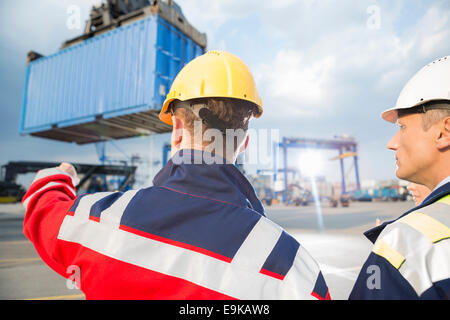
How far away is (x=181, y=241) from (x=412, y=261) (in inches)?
27.4

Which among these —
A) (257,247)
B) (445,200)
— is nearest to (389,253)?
(445,200)

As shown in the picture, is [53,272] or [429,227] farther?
[53,272]

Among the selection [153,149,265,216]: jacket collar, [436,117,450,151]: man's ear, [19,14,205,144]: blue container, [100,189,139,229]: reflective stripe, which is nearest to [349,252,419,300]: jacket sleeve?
[153,149,265,216]: jacket collar

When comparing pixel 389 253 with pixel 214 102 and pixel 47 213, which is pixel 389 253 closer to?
pixel 214 102

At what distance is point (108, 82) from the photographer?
A: 9.55m

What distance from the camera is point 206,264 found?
77 centimetres

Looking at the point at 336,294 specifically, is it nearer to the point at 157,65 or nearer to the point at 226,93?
the point at 226,93

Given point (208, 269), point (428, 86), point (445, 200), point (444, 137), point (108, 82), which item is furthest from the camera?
point (108, 82)

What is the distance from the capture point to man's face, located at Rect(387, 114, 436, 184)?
1.06 metres

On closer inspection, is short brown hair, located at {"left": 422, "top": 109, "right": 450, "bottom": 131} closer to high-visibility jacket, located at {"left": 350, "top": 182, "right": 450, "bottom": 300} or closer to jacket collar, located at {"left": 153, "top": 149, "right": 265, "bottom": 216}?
high-visibility jacket, located at {"left": 350, "top": 182, "right": 450, "bottom": 300}

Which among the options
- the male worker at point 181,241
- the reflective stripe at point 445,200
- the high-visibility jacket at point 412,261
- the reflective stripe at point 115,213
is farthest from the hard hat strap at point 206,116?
the reflective stripe at point 445,200

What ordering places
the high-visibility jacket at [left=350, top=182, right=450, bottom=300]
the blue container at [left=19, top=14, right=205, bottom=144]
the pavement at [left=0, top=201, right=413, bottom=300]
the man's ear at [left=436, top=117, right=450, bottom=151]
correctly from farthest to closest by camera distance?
the blue container at [left=19, top=14, right=205, bottom=144], the pavement at [left=0, top=201, right=413, bottom=300], the man's ear at [left=436, top=117, right=450, bottom=151], the high-visibility jacket at [left=350, top=182, right=450, bottom=300]

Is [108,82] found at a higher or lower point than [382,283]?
higher
